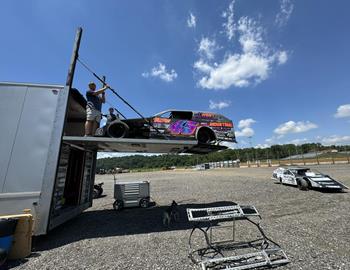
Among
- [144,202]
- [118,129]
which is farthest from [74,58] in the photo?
[144,202]

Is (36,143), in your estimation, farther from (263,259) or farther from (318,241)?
(318,241)

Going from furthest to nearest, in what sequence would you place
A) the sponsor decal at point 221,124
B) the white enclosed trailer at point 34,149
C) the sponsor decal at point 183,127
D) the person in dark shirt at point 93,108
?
the sponsor decal at point 221,124 → the sponsor decal at point 183,127 → the person in dark shirt at point 93,108 → the white enclosed trailer at point 34,149

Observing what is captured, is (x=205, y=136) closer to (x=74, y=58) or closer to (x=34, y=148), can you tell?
(x=74, y=58)

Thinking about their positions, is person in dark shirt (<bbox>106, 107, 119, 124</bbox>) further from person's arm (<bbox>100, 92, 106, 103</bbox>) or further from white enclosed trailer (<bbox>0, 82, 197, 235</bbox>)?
white enclosed trailer (<bbox>0, 82, 197, 235</bbox>)

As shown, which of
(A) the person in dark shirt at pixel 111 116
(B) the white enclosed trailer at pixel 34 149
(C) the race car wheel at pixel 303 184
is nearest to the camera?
(B) the white enclosed trailer at pixel 34 149

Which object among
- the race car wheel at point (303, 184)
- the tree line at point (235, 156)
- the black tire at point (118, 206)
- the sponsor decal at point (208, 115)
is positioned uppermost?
the tree line at point (235, 156)

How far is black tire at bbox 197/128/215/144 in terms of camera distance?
6952mm

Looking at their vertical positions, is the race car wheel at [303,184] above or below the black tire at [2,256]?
above

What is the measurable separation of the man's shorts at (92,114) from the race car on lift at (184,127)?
0.93 metres

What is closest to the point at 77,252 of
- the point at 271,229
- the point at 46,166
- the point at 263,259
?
the point at 46,166

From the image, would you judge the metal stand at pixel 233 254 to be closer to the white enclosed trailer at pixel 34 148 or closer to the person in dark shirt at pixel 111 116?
the white enclosed trailer at pixel 34 148

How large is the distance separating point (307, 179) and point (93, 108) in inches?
481

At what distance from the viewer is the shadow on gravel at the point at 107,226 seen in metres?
4.86

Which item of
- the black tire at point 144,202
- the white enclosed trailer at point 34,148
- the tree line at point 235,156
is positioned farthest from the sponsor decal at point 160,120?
the tree line at point 235,156
